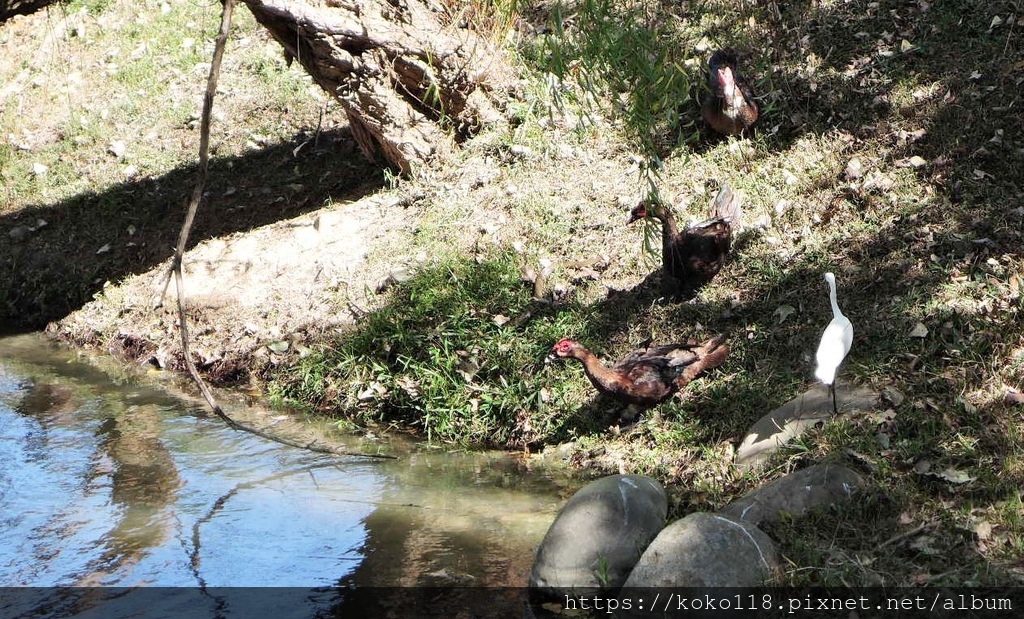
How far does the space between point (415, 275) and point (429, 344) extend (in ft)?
2.65

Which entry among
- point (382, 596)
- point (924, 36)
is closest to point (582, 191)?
point (924, 36)

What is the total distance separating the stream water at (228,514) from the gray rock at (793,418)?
1.03 metres

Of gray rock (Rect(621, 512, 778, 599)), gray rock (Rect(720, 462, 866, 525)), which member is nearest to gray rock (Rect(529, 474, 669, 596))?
gray rock (Rect(621, 512, 778, 599))

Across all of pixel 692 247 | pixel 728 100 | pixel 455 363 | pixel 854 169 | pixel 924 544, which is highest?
pixel 728 100

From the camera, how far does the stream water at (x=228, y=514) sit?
436 cm

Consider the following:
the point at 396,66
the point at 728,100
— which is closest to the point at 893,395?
the point at 728,100

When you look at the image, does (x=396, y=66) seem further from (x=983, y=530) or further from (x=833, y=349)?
(x=983, y=530)

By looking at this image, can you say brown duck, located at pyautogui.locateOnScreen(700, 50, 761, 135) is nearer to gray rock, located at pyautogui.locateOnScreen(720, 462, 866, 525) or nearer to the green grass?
the green grass

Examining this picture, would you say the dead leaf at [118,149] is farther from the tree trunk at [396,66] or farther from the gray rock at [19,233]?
the tree trunk at [396,66]

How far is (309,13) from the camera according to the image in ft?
24.4

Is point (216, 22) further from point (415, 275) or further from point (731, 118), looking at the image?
point (731, 118)

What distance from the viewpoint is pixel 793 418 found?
4949 millimetres

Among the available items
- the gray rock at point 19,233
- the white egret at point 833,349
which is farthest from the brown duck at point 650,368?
the gray rock at point 19,233

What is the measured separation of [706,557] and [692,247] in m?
2.69
